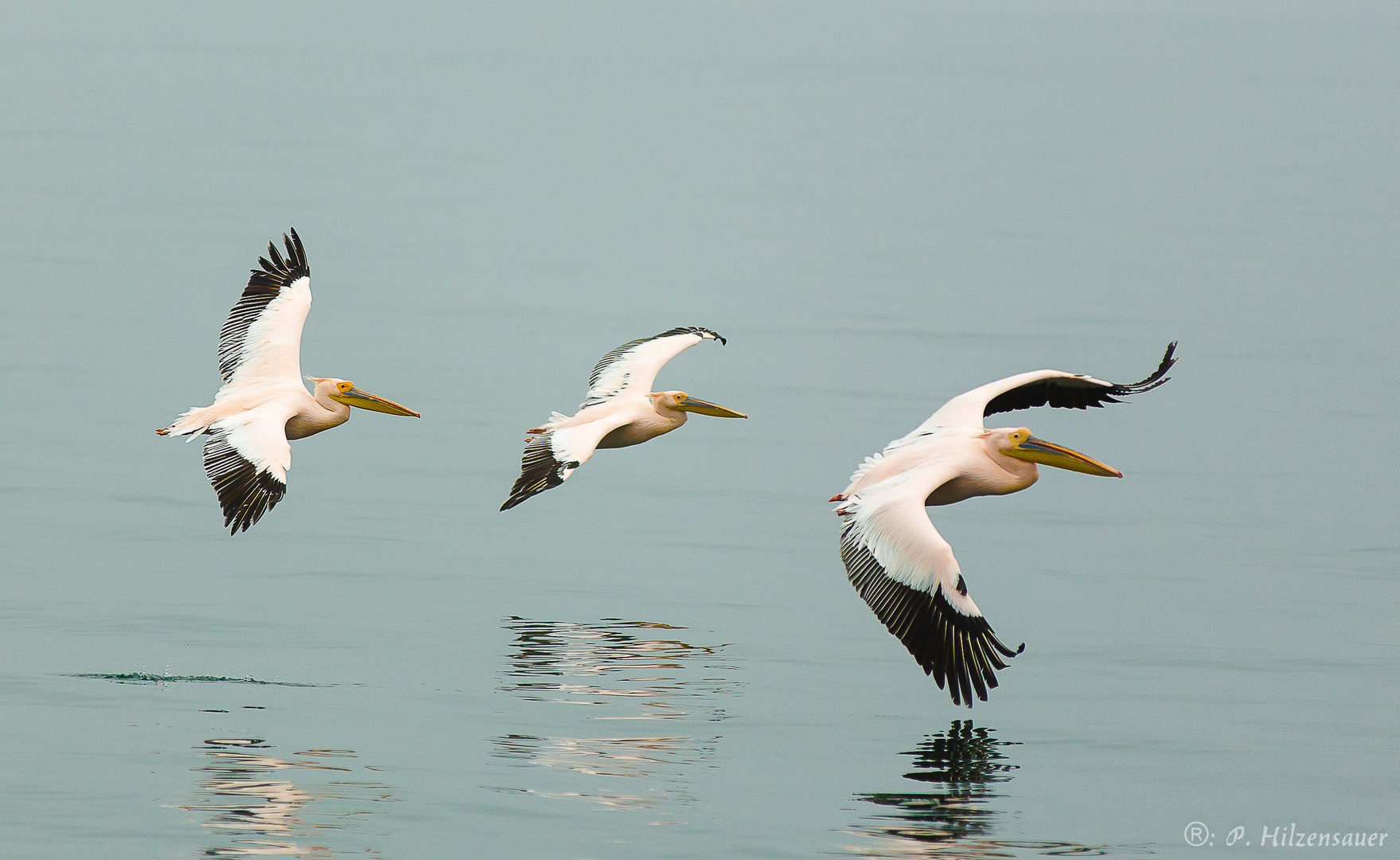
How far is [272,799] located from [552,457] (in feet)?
14.3

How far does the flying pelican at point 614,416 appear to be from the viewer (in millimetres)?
12109

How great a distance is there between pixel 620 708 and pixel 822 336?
10.6 metres

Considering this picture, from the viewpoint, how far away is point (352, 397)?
13.0m

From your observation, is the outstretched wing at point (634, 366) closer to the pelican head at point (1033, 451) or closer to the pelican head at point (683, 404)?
the pelican head at point (683, 404)

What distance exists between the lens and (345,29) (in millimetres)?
84562

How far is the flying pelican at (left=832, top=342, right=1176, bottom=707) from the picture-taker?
30.8 feet

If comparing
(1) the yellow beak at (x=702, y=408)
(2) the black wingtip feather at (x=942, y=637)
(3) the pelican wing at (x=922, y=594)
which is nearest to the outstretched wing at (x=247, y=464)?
(1) the yellow beak at (x=702, y=408)

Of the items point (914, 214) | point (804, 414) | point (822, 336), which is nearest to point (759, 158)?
point (914, 214)

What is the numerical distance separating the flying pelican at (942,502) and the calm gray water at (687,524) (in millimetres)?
428

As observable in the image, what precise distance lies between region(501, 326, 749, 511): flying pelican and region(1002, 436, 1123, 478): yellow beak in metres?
2.77

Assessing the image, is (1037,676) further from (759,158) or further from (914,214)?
(759,158)

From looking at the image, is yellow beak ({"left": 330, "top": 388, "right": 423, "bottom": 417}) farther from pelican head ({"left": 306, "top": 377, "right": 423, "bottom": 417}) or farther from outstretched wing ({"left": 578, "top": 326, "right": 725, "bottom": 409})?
outstretched wing ({"left": 578, "top": 326, "right": 725, "bottom": 409})

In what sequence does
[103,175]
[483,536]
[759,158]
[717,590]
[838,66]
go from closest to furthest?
[717,590], [483,536], [103,175], [759,158], [838,66]

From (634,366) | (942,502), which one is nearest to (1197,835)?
(942,502)
